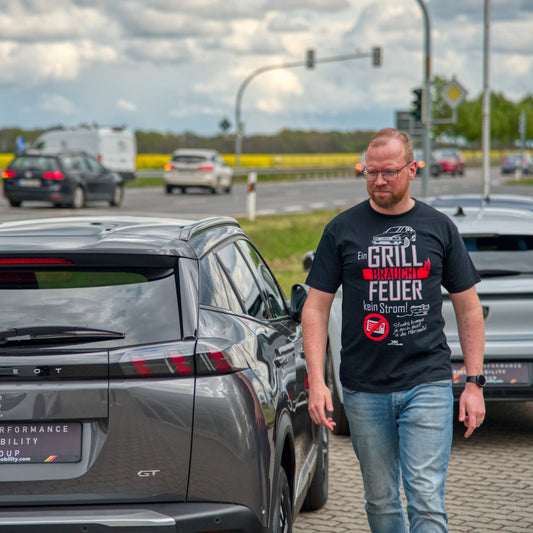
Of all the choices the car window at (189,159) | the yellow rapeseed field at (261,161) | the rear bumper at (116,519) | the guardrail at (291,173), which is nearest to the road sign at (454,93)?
the car window at (189,159)

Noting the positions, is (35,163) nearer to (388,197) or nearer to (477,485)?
(477,485)

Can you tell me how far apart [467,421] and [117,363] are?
1332 millimetres

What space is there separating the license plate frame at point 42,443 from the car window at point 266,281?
1.46 meters

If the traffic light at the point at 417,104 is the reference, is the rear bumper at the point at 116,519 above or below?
below

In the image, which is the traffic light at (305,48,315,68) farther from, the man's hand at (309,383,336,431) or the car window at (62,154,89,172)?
the man's hand at (309,383,336,431)

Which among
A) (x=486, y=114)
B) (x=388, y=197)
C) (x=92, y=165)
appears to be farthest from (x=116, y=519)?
(x=92, y=165)

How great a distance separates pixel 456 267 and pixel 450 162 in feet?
220

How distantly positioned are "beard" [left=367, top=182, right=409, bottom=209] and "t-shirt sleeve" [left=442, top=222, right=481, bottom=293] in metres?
0.23

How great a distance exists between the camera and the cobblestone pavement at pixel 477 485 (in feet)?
18.0

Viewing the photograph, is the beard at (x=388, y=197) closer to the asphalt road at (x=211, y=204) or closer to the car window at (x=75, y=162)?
the asphalt road at (x=211, y=204)

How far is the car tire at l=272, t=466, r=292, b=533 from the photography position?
377 centimetres

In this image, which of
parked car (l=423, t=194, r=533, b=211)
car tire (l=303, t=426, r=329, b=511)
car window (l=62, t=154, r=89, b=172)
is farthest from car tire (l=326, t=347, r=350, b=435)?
car window (l=62, t=154, r=89, b=172)

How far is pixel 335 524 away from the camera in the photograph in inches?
216

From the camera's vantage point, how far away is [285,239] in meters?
21.0
